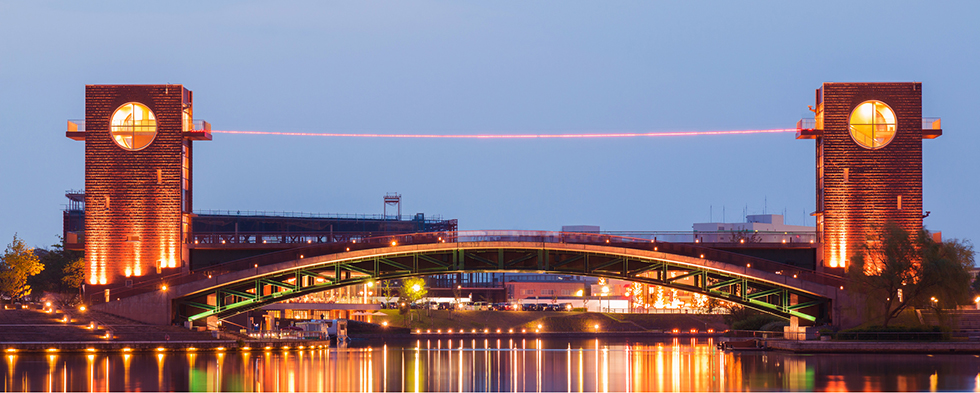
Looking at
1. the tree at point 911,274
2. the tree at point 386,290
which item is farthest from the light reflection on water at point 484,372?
the tree at point 386,290

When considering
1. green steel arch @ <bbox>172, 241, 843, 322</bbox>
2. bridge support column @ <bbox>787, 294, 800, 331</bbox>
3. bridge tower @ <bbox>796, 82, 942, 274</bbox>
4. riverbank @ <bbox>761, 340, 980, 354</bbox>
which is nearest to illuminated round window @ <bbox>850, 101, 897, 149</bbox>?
bridge tower @ <bbox>796, 82, 942, 274</bbox>

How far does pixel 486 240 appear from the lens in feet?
249

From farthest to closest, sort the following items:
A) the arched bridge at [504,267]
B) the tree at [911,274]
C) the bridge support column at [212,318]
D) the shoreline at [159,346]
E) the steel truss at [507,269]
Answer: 1. the bridge support column at [212,318]
2. the steel truss at [507,269]
3. the arched bridge at [504,267]
4. the tree at [911,274]
5. the shoreline at [159,346]

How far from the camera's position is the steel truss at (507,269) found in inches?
3046

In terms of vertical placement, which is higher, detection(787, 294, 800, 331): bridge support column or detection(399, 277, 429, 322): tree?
detection(787, 294, 800, 331): bridge support column

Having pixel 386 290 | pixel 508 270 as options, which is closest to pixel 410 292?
pixel 386 290

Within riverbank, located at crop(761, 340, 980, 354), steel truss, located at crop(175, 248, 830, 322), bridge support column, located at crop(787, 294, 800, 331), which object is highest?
steel truss, located at crop(175, 248, 830, 322)

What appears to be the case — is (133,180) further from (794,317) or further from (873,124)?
(873,124)

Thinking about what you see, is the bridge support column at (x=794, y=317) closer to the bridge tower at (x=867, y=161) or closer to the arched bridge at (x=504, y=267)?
the arched bridge at (x=504, y=267)

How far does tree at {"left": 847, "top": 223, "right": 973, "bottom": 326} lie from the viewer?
224 ft

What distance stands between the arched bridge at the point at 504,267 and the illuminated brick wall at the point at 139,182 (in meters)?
3.00

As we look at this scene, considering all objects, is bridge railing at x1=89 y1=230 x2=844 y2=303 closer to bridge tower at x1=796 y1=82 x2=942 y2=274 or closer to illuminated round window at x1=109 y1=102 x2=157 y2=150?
bridge tower at x1=796 y1=82 x2=942 y2=274

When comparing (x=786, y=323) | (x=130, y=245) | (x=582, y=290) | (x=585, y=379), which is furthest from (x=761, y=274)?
(x=582, y=290)

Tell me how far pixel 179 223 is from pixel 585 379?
4253 cm
